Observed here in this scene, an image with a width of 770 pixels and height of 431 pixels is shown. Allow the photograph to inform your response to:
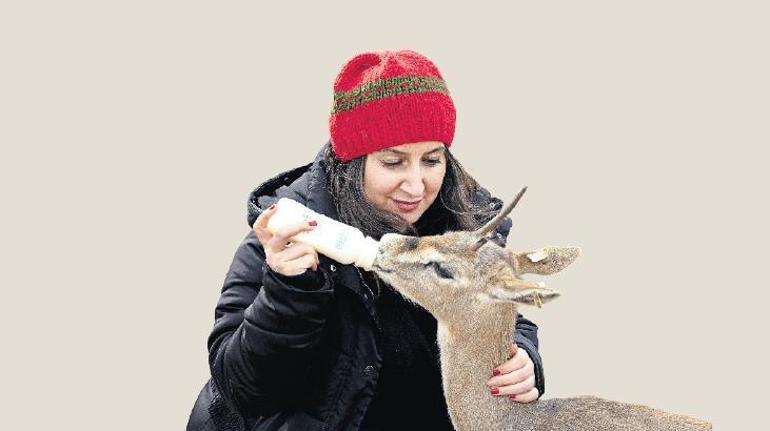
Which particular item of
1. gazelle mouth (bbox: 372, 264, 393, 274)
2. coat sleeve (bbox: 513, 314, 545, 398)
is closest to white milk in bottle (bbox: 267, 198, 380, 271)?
gazelle mouth (bbox: 372, 264, 393, 274)

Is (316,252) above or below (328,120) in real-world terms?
below

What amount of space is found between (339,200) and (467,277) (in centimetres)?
A: 79

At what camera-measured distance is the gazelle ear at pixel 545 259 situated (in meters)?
4.39

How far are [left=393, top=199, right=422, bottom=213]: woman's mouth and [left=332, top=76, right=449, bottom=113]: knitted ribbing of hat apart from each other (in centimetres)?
55

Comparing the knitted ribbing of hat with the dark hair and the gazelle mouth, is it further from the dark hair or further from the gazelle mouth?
the gazelle mouth

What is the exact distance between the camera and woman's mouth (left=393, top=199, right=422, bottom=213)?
14.2 feet

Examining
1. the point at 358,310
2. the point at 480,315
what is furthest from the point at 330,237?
the point at 480,315

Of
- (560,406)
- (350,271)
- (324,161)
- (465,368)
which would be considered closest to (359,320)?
(350,271)

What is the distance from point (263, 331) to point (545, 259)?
1532 millimetres

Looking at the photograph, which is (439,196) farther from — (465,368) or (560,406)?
(560,406)

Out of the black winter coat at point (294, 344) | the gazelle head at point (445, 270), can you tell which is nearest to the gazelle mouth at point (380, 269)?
the gazelle head at point (445, 270)

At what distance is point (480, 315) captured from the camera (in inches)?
164

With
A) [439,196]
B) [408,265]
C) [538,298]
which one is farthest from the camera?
[439,196]

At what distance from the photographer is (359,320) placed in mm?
4297
